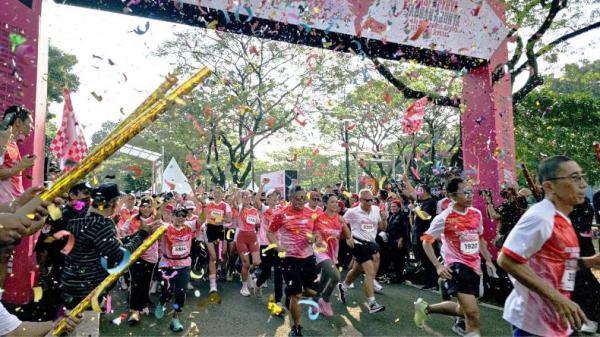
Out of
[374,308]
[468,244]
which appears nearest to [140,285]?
[374,308]

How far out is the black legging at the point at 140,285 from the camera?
6.50 m

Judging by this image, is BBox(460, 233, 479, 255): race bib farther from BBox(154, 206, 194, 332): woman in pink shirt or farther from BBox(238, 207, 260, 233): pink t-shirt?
BBox(238, 207, 260, 233): pink t-shirt

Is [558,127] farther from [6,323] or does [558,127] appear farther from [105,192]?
[6,323]

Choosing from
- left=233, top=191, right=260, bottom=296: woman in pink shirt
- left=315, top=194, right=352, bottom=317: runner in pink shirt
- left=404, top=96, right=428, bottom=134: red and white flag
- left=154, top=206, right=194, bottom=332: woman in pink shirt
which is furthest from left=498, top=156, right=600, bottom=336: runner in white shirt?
left=404, top=96, right=428, bottom=134: red and white flag

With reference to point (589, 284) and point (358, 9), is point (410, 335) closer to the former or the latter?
point (589, 284)

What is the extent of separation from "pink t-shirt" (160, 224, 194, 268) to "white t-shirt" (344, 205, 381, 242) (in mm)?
2990

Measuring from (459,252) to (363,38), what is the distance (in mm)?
4299

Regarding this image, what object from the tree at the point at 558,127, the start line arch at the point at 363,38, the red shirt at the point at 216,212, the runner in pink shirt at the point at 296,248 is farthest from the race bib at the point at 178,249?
the tree at the point at 558,127

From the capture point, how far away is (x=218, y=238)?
30.6ft

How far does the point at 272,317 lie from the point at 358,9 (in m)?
5.38

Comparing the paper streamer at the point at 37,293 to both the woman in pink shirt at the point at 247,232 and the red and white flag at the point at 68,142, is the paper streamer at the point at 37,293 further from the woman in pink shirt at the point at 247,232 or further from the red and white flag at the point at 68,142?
the woman in pink shirt at the point at 247,232

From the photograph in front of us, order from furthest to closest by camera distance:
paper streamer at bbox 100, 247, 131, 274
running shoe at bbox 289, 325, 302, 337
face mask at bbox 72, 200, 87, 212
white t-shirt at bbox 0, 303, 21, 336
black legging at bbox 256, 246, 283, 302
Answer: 1. black legging at bbox 256, 246, 283, 302
2. running shoe at bbox 289, 325, 302, 337
3. face mask at bbox 72, 200, 87, 212
4. paper streamer at bbox 100, 247, 131, 274
5. white t-shirt at bbox 0, 303, 21, 336

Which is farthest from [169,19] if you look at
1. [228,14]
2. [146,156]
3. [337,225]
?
[146,156]

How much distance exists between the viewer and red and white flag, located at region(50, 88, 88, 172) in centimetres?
721
